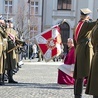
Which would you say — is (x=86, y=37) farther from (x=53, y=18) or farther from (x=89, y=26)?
(x=53, y=18)

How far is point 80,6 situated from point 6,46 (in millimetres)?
42828

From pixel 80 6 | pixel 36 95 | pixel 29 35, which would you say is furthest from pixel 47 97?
pixel 80 6

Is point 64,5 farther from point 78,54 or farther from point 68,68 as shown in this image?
point 78,54

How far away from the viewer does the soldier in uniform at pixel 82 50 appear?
7398 mm

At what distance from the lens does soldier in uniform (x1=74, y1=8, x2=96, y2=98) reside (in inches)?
291

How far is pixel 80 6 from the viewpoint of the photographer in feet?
173

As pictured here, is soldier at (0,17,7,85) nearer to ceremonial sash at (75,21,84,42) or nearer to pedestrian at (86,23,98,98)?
ceremonial sash at (75,21,84,42)

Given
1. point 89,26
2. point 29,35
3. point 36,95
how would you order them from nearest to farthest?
point 89,26 → point 36,95 → point 29,35

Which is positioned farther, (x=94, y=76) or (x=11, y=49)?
(x=11, y=49)

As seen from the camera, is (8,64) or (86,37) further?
(8,64)

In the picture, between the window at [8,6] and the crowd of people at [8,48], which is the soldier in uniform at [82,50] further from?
the window at [8,6]

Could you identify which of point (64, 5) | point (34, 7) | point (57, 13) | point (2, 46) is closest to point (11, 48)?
point (2, 46)

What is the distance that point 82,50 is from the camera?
7.79 m

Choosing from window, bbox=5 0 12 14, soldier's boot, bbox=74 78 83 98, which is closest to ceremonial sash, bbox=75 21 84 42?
soldier's boot, bbox=74 78 83 98
